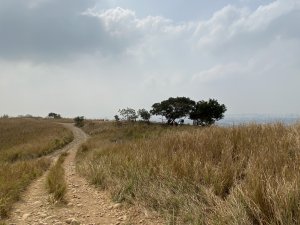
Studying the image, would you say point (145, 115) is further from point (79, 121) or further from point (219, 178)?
point (219, 178)

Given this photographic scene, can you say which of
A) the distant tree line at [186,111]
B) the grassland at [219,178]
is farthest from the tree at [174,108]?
the grassland at [219,178]

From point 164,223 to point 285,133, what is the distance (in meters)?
4.26

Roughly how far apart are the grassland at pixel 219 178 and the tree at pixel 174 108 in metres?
59.2

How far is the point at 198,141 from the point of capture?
9.41 m

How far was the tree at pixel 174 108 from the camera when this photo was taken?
228 feet

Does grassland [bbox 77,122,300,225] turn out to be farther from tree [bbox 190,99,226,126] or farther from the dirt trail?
tree [bbox 190,99,226,126]

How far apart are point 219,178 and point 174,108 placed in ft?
211

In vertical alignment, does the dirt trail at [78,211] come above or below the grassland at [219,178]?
below

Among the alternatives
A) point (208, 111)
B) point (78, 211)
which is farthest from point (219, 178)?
point (208, 111)

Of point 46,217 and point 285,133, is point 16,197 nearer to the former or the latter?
point 46,217

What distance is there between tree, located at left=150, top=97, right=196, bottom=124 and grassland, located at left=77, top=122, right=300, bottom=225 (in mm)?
59235

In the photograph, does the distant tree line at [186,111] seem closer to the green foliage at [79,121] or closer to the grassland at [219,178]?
the green foliage at [79,121]

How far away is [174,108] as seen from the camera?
230ft

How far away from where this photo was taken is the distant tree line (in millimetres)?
67625
